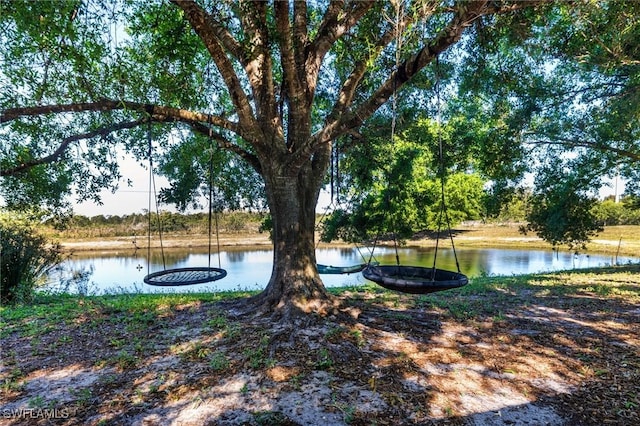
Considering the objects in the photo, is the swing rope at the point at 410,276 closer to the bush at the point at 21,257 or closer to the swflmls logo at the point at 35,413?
the swflmls logo at the point at 35,413

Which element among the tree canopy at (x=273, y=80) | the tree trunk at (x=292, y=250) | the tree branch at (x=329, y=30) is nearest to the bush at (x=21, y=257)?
the tree canopy at (x=273, y=80)

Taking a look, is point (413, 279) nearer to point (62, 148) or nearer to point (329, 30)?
point (329, 30)

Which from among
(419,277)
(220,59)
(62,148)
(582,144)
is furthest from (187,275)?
(582,144)

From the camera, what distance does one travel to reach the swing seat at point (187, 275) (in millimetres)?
3693

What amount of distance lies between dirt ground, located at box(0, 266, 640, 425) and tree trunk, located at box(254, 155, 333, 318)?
287 mm

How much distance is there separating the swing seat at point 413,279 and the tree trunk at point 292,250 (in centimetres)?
63

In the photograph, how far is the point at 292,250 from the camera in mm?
3990

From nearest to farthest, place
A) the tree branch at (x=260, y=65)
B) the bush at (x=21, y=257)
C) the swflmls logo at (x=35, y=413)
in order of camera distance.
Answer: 1. the swflmls logo at (x=35, y=413)
2. the tree branch at (x=260, y=65)
3. the bush at (x=21, y=257)

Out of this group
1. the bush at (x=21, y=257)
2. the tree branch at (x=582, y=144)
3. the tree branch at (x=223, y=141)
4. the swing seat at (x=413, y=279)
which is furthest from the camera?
the tree branch at (x=582, y=144)

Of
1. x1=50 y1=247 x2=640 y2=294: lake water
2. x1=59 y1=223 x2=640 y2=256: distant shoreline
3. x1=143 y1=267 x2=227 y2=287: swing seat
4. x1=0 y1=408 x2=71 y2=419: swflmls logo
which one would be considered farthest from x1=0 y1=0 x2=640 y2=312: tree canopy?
x1=59 y1=223 x2=640 y2=256: distant shoreline

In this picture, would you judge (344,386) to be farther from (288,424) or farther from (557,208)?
(557,208)

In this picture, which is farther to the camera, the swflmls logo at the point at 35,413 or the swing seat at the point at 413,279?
the swing seat at the point at 413,279

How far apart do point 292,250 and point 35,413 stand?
8.12ft

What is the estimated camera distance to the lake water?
10.3 metres
